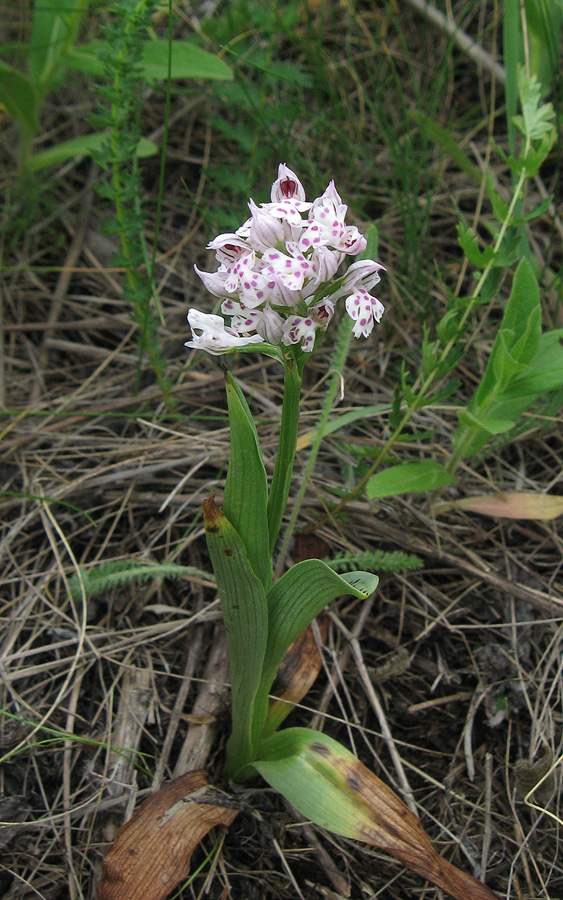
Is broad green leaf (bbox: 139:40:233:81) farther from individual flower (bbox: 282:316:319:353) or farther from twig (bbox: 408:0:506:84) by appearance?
individual flower (bbox: 282:316:319:353)

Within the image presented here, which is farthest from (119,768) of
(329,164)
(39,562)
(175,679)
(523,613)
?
(329,164)

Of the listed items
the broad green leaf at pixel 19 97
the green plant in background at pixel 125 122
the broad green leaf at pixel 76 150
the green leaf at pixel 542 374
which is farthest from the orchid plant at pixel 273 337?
the broad green leaf at pixel 19 97

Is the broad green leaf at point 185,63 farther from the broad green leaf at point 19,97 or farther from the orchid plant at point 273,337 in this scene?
the orchid plant at point 273,337

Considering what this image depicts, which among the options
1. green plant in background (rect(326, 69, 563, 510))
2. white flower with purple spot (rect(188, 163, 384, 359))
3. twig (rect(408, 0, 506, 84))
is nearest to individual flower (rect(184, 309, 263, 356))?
white flower with purple spot (rect(188, 163, 384, 359))

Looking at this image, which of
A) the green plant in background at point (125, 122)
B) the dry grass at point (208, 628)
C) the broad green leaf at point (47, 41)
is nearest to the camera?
the dry grass at point (208, 628)

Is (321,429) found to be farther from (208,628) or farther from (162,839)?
(162,839)

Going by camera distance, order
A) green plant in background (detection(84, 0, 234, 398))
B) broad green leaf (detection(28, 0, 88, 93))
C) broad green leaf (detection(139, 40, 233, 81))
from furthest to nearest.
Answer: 1. broad green leaf (detection(28, 0, 88, 93))
2. broad green leaf (detection(139, 40, 233, 81))
3. green plant in background (detection(84, 0, 234, 398))
